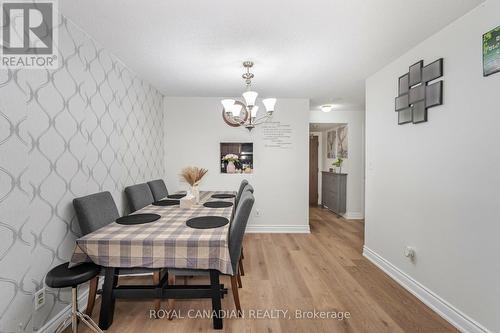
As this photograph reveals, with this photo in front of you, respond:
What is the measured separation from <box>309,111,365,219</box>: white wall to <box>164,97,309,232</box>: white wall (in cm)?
123

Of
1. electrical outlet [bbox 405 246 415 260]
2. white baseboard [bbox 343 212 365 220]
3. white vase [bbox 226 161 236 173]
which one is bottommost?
white baseboard [bbox 343 212 365 220]

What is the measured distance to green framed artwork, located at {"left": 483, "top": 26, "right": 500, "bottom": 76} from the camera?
4.80 feet

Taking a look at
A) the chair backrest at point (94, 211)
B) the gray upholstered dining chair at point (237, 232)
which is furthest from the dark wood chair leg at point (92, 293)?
the gray upholstered dining chair at point (237, 232)

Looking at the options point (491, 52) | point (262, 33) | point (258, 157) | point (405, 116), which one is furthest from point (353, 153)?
point (262, 33)

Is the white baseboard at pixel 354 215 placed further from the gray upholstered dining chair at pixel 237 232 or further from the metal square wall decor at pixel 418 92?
the gray upholstered dining chair at pixel 237 232

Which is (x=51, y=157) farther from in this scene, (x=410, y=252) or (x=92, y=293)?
(x=410, y=252)

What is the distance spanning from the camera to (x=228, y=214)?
2.17 meters

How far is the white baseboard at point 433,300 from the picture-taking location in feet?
5.36

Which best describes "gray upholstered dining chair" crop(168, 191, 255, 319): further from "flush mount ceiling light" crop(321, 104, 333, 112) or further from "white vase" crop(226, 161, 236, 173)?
"flush mount ceiling light" crop(321, 104, 333, 112)

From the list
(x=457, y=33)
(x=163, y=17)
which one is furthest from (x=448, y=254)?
(x=163, y=17)

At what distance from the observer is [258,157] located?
4039 millimetres

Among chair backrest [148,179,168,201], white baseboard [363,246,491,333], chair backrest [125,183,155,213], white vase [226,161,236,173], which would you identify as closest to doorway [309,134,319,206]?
white vase [226,161,236,173]

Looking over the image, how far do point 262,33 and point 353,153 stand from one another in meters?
3.89

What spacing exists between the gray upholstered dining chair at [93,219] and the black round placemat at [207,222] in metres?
0.45
